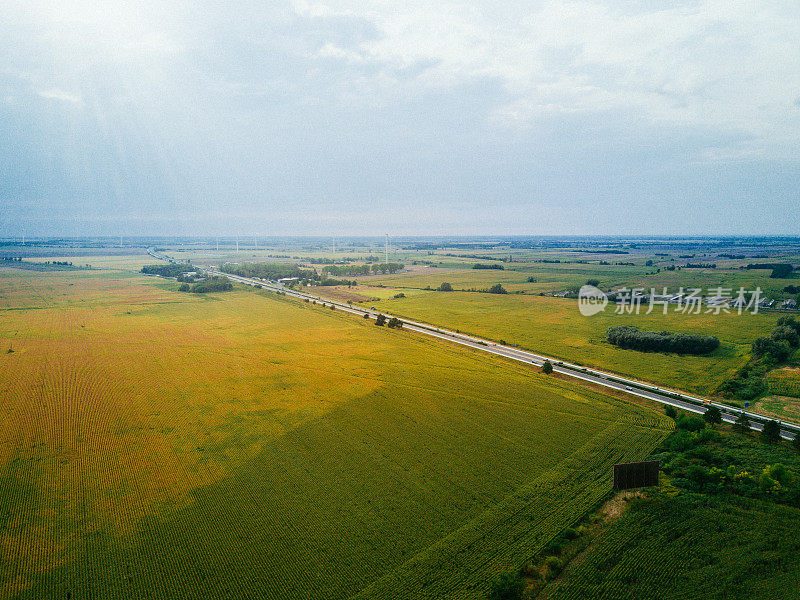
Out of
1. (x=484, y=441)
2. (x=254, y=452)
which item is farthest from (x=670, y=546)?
(x=254, y=452)

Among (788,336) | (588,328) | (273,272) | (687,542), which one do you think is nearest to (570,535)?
(687,542)

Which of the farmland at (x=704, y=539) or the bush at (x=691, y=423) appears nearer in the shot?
the farmland at (x=704, y=539)

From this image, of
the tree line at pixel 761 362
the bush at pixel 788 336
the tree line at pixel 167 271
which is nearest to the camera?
the tree line at pixel 761 362

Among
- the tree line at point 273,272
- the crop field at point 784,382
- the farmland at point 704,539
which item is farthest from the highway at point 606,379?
the tree line at point 273,272

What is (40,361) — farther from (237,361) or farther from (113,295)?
(113,295)
